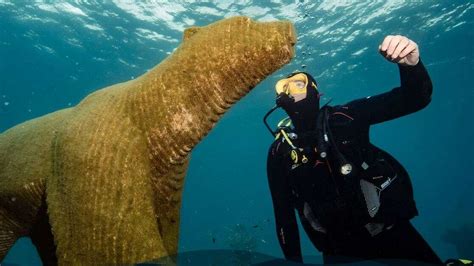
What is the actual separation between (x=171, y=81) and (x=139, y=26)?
2403cm

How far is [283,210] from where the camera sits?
15.3ft

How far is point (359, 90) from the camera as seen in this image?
1555 inches

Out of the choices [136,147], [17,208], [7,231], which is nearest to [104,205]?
[136,147]

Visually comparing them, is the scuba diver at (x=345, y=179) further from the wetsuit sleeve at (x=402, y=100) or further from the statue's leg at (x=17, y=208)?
the statue's leg at (x=17, y=208)

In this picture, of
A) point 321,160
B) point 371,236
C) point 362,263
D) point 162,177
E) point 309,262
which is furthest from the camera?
point 321,160

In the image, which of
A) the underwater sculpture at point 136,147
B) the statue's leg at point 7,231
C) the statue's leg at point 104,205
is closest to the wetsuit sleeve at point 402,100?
the underwater sculpture at point 136,147

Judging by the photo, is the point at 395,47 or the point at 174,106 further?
the point at 395,47

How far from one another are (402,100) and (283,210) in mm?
2207

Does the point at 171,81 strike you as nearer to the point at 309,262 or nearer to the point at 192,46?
the point at 192,46

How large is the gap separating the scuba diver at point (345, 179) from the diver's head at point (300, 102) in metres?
0.01

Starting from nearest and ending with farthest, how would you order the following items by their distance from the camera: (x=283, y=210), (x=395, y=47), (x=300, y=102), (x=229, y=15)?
(x=395, y=47) < (x=283, y=210) < (x=300, y=102) < (x=229, y=15)

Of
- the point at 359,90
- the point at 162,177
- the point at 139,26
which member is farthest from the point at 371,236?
the point at 359,90

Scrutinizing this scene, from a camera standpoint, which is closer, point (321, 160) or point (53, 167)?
point (53, 167)

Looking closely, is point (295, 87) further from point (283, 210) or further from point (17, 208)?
point (17, 208)
